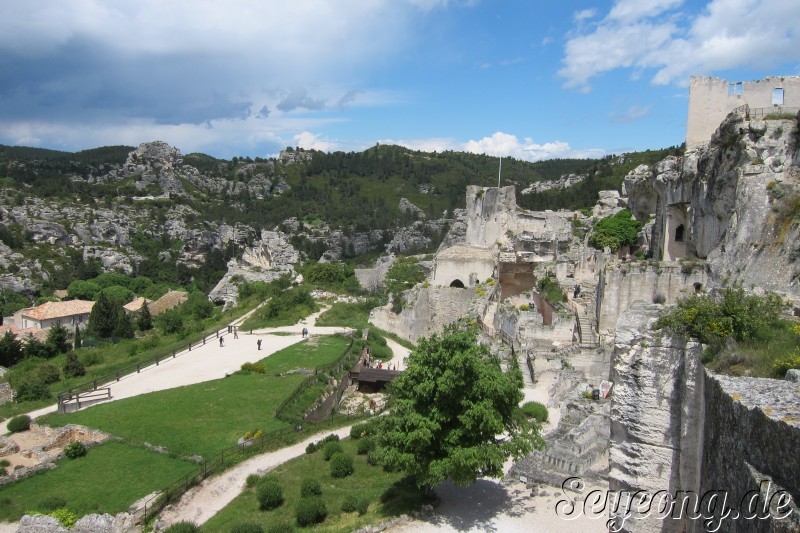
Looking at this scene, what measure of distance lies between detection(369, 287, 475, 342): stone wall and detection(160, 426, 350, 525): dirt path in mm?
17163

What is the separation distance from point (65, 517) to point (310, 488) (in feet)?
20.1

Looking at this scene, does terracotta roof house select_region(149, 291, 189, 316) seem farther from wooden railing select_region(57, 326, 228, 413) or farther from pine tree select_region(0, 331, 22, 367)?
wooden railing select_region(57, 326, 228, 413)

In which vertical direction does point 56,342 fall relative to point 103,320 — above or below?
below

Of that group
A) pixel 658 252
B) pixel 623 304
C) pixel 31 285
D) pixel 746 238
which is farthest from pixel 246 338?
pixel 31 285

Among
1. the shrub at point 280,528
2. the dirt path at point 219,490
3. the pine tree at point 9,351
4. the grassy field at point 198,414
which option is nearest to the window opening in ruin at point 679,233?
the grassy field at point 198,414

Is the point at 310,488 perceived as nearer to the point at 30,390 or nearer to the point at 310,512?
the point at 310,512

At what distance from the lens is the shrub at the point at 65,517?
13352 millimetres

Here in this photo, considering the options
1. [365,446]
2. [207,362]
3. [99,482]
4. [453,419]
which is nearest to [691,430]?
[453,419]

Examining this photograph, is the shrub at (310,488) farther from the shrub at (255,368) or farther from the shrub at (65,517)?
the shrub at (255,368)

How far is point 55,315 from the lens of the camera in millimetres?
53562

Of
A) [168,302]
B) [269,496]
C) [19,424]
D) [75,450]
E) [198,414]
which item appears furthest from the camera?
[168,302]

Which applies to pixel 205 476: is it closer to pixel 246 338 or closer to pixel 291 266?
→ pixel 246 338

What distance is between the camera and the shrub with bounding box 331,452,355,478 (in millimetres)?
17188

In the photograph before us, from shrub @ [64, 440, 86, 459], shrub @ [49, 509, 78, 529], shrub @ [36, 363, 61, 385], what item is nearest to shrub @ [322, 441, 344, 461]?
shrub @ [49, 509, 78, 529]
